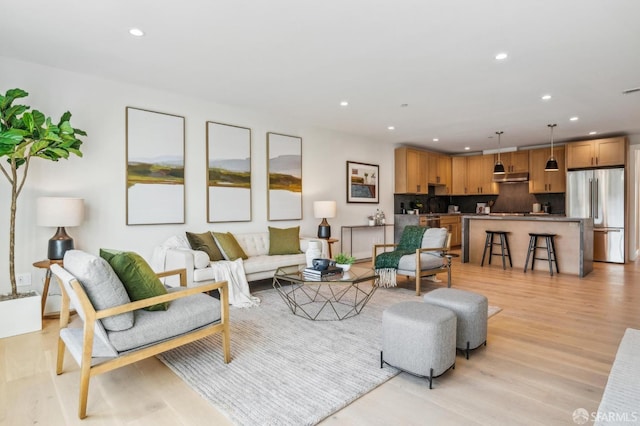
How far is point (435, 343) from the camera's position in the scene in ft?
7.05

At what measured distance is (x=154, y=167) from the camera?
4.33m

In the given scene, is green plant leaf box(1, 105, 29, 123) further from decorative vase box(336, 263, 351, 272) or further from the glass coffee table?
decorative vase box(336, 263, 351, 272)

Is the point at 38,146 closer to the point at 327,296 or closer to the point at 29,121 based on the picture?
the point at 29,121

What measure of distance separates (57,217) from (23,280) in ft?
2.67

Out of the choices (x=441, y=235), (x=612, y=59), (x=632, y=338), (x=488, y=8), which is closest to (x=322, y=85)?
(x=488, y=8)

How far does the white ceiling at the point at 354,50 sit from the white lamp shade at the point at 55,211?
1.43 m

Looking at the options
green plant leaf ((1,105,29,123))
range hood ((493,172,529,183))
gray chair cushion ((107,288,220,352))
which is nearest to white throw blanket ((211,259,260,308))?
gray chair cushion ((107,288,220,352))

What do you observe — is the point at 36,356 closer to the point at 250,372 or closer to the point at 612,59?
the point at 250,372

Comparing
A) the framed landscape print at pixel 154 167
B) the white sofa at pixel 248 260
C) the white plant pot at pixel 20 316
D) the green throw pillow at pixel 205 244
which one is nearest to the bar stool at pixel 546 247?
the white sofa at pixel 248 260

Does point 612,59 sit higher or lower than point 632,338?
higher

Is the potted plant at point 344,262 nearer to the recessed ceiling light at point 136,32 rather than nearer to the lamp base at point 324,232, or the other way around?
the lamp base at point 324,232

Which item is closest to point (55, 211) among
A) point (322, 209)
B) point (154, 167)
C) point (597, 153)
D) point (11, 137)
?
point (11, 137)

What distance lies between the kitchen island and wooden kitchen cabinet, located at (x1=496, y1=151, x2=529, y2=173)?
2577mm

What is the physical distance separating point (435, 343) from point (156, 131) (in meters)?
4.02
